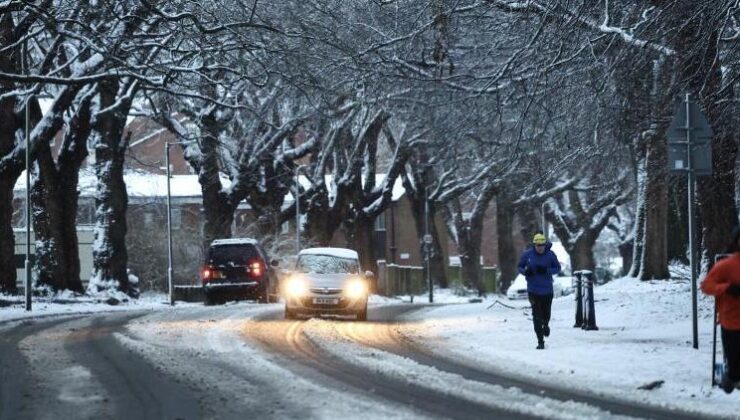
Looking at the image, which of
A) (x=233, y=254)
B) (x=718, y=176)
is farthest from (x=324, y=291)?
(x=233, y=254)

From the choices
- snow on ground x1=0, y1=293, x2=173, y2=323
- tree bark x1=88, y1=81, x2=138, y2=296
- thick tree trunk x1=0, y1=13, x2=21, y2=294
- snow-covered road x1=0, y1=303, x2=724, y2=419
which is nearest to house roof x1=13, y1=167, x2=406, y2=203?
tree bark x1=88, y1=81, x2=138, y2=296

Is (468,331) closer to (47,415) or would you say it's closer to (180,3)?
(180,3)

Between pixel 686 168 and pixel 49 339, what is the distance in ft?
32.8

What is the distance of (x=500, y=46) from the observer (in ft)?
81.5

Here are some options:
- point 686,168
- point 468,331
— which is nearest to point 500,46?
point 468,331

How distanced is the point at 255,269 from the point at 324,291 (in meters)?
11.1

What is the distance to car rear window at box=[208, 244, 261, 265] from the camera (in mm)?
38062

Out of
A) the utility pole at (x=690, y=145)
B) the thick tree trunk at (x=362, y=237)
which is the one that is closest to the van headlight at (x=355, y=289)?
the utility pole at (x=690, y=145)

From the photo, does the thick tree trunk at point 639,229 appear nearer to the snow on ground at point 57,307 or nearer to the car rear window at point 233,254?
the car rear window at point 233,254

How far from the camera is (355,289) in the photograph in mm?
27844

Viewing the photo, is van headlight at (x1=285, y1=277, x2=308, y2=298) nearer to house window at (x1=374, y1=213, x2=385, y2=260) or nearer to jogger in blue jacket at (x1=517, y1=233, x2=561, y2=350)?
jogger in blue jacket at (x1=517, y1=233, x2=561, y2=350)

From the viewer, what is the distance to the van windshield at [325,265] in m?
28.5

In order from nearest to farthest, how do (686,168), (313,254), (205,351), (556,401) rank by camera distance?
(556,401)
(686,168)
(205,351)
(313,254)

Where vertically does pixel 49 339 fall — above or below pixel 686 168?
below
